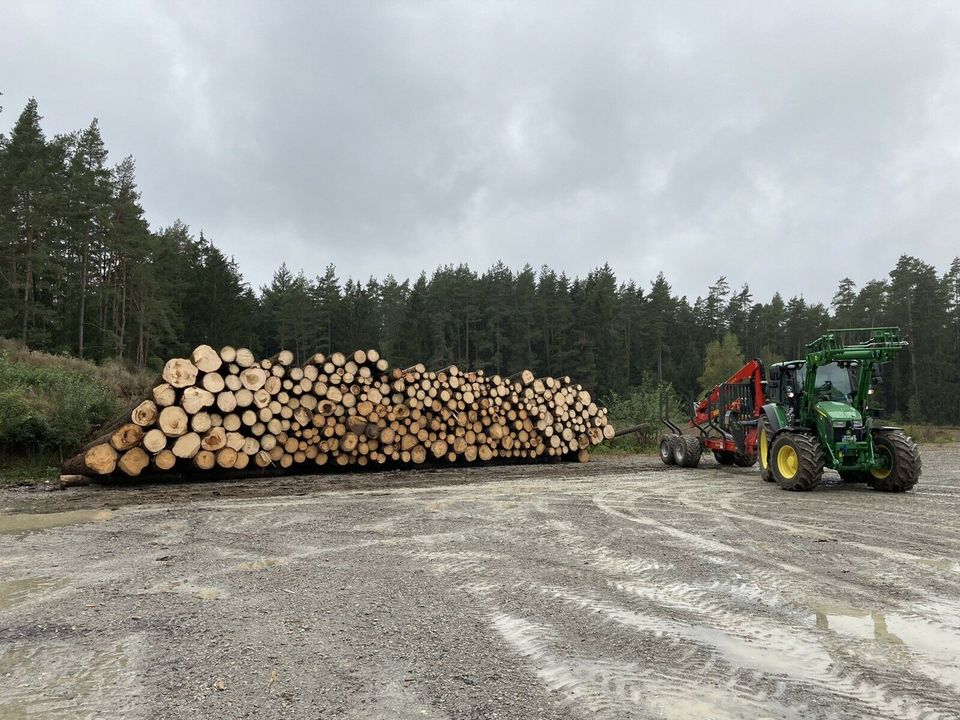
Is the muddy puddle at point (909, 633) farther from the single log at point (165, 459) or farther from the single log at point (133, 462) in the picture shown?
the single log at point (133, 462)

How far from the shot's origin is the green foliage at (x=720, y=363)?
54531mm

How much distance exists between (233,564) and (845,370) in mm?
9215

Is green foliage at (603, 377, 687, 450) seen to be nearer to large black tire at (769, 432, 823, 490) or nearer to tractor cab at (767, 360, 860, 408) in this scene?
tractor cab at (767, 360, 860, 408)

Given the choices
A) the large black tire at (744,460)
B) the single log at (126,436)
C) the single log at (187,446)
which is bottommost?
the large black tire at (744,460)

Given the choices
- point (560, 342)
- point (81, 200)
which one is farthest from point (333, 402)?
point (560, 342)

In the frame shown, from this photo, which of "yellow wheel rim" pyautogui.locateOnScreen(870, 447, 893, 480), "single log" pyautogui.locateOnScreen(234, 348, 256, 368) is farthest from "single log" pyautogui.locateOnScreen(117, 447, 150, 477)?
"yellow wheel rim" pyautogui.locateOnScreen(870, 447, 893, 480)

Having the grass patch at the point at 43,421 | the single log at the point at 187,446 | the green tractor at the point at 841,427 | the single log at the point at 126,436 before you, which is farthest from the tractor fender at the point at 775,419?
the grass patch at the point at 43,421

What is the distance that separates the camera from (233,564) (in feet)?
14.6

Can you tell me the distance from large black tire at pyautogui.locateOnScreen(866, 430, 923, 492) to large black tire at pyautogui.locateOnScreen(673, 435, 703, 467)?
4020 mm

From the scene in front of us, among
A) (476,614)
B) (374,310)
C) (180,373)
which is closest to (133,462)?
(180,373)

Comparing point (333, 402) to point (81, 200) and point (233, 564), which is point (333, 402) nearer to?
point (233, 564)

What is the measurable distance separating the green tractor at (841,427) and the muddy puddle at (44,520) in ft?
29.3

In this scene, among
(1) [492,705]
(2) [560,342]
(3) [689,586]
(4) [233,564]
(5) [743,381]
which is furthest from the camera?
(2) [560,342]

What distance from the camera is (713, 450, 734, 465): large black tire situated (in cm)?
1295
